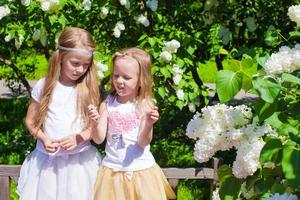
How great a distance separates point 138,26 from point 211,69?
7608 millimetres

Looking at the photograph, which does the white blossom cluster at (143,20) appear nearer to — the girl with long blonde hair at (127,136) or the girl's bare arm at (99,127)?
the girl with long blonde hair at (127,136)

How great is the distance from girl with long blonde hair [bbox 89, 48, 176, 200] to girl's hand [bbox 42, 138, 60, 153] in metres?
0.23

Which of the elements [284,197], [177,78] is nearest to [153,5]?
[177,78]

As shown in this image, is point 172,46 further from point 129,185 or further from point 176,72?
point 129,185

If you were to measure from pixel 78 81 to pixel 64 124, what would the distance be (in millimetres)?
225

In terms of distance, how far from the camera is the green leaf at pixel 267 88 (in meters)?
1.63

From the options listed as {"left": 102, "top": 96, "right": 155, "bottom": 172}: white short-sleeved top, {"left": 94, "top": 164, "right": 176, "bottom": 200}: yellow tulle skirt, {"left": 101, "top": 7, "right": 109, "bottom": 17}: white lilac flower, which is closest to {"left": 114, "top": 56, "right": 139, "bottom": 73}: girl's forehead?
{"left": 102, "top": 96, "right": 155, "bottom": 172}: white short-sleeved top

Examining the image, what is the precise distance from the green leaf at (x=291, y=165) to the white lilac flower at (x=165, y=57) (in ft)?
8.15

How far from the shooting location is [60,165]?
10.6 feet

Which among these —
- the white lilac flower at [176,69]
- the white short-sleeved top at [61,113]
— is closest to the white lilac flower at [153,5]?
the white lilac flower at [176,69]

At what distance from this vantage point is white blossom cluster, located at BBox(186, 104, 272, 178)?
1.86m

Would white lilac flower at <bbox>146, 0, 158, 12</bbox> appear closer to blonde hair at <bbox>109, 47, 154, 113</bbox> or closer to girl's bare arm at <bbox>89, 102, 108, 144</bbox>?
blonde hair at <bbox>109, 47, 154, 113</bbox>

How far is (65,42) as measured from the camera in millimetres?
3197

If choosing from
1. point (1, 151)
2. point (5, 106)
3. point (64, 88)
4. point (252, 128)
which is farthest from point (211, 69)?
point (252, 128)
